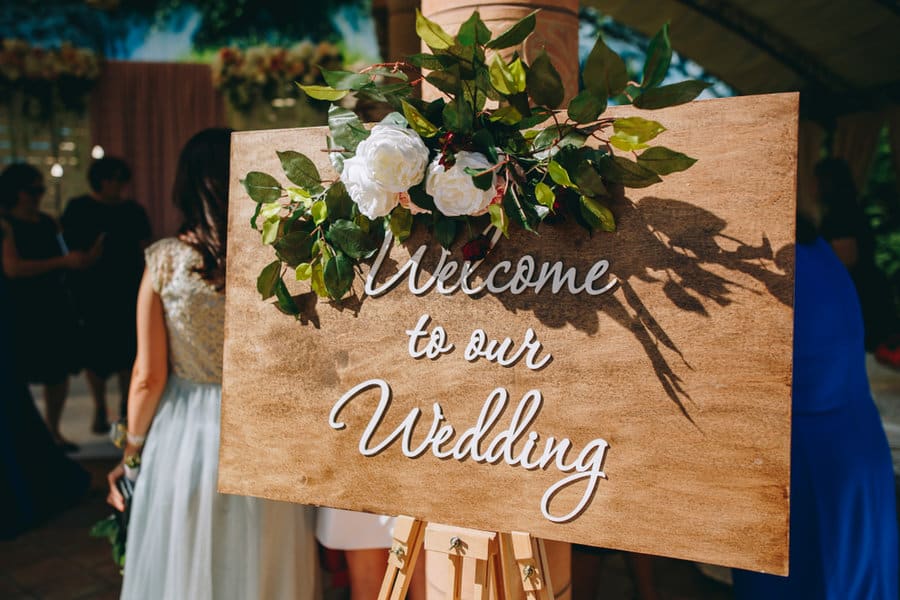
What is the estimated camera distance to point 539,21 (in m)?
1.38

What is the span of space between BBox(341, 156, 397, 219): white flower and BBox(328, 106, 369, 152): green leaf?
4cm

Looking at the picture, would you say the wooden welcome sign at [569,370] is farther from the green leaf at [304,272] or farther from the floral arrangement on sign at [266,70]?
the floral arrangement on sign at [266,70]

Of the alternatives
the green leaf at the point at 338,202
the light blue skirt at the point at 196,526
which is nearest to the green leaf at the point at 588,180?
the green leaf at the point at 338,202

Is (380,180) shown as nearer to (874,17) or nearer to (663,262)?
(663,262)

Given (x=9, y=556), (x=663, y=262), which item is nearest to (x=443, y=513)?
(x=663, y=262)

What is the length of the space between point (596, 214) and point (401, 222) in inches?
14.1

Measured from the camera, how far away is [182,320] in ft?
5.87

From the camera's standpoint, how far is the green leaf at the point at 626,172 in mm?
1047

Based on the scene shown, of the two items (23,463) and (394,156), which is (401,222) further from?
(23,463)

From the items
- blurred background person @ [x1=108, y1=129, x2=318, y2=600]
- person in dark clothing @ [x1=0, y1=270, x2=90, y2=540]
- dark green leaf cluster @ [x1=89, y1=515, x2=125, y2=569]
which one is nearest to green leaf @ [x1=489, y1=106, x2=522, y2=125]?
blurred background person @ [x1=108, y1=129, x2=318, y2=600]

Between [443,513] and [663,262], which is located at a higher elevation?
[663,262]

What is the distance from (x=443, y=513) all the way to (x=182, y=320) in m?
0.98

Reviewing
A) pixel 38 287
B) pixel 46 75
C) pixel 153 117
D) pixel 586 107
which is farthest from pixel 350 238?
pixel 153 117

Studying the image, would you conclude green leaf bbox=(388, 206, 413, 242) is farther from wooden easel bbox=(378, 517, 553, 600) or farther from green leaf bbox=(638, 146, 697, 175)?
wooden easel bbox=(378, 517, 553, 600)
